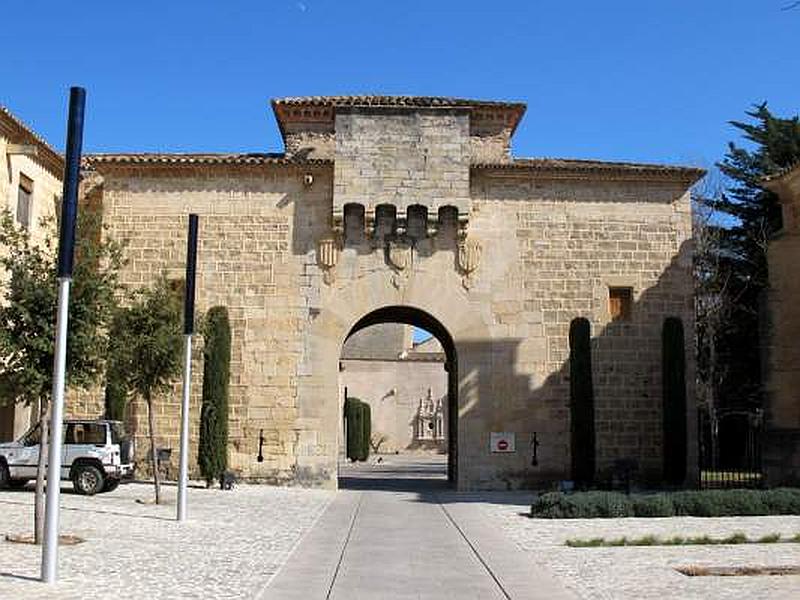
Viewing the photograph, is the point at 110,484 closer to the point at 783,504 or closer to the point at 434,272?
the point at 434,272

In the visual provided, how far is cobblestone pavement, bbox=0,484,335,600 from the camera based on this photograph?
8.04 meters

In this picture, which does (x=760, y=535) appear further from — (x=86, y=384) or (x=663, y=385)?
(x=86, y=384)

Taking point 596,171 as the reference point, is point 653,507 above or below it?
below

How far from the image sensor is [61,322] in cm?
861

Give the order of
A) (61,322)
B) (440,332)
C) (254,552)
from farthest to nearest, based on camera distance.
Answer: (440,332)
(254,552)
(61,322)

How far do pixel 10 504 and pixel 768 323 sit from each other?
56.4 ft

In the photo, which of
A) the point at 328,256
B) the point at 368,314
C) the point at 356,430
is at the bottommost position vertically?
the point at 356,430

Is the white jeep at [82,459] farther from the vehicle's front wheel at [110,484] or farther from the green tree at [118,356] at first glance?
the green tree at [118,356]

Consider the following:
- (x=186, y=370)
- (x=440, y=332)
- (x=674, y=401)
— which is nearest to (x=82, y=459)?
(x=186, y=370)

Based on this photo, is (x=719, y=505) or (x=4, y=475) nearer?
(x=719, y=505)

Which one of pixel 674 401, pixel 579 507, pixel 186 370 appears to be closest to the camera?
pixel 186 370

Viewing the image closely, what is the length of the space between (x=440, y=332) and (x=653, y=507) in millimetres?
9413

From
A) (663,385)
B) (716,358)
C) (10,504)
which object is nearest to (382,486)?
(663,385)

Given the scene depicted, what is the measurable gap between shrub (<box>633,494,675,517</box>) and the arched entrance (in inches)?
265
